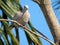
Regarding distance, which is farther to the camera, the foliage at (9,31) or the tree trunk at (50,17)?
the foliage at (9,31)

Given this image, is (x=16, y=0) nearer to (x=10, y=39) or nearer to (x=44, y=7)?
(x=10, y=39)

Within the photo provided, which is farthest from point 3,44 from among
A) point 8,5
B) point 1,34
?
point 8,5

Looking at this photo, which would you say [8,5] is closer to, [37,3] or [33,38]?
[33,38]

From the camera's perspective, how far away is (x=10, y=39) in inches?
289

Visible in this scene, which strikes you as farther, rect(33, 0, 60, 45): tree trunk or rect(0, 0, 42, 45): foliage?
rect(0, 0, 42, 45): foliage

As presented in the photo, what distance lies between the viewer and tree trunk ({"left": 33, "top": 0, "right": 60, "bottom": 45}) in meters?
4.71

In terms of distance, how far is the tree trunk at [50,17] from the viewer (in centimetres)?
471

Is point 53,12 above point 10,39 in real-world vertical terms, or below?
above

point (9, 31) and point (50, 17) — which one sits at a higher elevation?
point (50, 17)

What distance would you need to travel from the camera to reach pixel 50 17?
191 inches

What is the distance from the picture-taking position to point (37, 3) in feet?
16.0

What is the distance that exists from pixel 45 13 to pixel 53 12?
11 cm

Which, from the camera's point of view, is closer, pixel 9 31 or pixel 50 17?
pixel 50 17

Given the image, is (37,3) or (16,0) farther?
(16,0)
